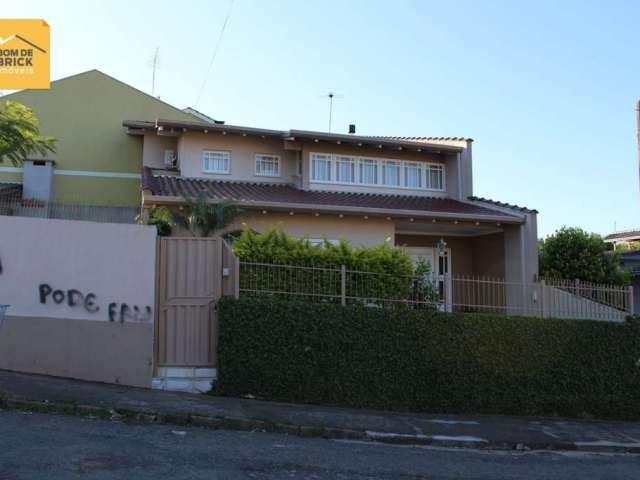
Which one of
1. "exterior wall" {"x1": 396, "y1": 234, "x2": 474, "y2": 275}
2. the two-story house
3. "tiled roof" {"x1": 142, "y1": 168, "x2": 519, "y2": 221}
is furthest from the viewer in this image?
"exterior wall" {"x1": 396, "y1": 234, "x2": 474, "y2": 275}

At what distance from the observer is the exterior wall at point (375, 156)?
1867 centimetres

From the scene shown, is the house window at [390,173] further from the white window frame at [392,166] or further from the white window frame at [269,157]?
the white window frame at [269,157]

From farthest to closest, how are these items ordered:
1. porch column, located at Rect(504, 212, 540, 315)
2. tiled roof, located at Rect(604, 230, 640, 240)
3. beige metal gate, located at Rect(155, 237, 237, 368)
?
tiled roof, located at Rect(604, 230, 640, 240)
porch column, located at Rect(504, 212, 540, 315)
beige metal gate, located at Rect(155, 237, 237, 368)

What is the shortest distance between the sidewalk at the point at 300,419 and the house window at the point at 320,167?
994 centimetres

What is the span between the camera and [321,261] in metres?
10.8

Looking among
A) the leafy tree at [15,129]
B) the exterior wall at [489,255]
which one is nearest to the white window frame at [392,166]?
the exterior wall at [489,255]

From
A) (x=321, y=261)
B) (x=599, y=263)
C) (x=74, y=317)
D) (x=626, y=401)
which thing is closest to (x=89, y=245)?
(x=74, y=317)

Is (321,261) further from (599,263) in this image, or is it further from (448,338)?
(599,263)

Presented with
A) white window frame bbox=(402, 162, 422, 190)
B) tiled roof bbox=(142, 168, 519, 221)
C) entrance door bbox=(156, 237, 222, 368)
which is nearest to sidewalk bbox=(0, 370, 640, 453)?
entrance door bbox=(156, 237, 222, 368)

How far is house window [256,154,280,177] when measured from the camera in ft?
62.4

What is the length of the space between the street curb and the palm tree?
565cm

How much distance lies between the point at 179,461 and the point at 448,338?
18.7 feet

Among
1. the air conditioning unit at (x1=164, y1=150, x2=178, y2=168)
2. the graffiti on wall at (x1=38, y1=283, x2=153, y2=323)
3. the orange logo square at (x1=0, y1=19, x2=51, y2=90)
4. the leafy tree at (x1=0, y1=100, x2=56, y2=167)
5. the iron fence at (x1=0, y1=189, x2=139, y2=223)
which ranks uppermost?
the orange logo square at (x1=0, y1=19, x2=51, y2=90)

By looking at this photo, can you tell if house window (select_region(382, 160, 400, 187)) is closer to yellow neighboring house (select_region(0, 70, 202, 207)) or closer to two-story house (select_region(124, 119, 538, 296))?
two-story house (select_region(124, 119, 538, 296))
